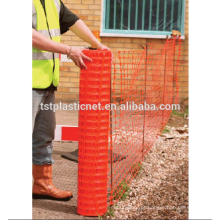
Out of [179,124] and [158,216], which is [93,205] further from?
[179,124]

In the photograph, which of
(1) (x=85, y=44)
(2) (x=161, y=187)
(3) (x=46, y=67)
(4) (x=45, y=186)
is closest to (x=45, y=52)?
(3) (x=46, y=67)

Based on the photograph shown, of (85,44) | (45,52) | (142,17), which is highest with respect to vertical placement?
(142,17)

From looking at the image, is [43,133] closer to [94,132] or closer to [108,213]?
[94,132]

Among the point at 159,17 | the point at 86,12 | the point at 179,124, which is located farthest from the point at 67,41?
the point at 179,124

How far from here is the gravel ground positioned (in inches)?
125

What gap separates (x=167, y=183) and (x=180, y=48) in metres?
3.99

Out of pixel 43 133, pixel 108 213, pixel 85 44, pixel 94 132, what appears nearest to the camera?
pixel 94 132

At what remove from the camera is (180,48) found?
7312 mm

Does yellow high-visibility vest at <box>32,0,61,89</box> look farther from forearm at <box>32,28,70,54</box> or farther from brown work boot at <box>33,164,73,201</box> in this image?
brown work boot at <box>33,164,73,201</box>

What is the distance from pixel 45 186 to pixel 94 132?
82 cm

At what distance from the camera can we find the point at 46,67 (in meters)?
2.96

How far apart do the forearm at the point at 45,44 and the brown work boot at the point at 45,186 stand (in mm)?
1097

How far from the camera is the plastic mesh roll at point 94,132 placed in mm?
2830

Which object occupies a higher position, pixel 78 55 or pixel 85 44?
pixel 85 44
